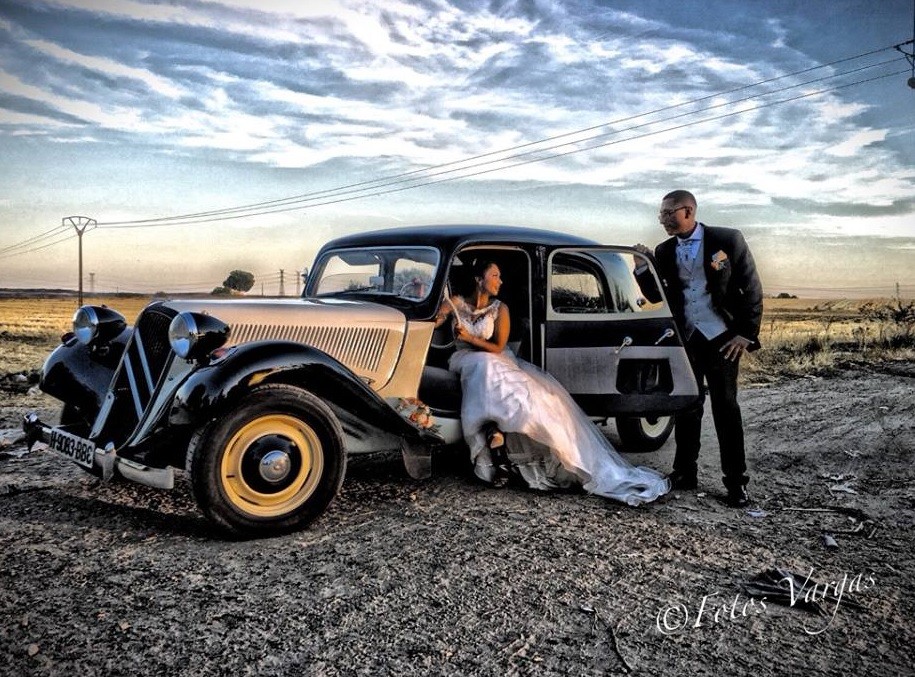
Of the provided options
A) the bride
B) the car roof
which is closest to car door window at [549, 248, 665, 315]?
the car roof

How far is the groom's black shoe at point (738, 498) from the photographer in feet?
16.1

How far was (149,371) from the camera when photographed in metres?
4.49

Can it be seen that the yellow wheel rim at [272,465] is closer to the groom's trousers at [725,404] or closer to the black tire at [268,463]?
the black tire at [268,463]

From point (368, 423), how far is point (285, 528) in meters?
0.83

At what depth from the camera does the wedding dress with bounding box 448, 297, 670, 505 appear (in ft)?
15.9

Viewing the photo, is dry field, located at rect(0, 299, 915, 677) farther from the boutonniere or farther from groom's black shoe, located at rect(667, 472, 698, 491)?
the boutonniere

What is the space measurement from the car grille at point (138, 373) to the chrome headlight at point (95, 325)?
0.87 metres

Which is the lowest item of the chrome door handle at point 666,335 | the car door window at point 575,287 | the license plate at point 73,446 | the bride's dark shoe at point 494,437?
the bride's dark shoe at point 494,437

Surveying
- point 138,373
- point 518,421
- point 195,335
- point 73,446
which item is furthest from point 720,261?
point 73,446

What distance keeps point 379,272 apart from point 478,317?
0.92 meters

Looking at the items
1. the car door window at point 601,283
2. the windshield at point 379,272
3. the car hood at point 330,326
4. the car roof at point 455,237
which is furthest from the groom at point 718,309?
the car hood at point 330,326

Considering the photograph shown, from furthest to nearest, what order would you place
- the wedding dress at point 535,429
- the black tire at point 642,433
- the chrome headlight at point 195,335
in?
1. the black tire at point 642,433
2. the wedding dress at point 535,429
3. the chrome headlight at point 195,335

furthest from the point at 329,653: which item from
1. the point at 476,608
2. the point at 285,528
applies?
the point at 285,528

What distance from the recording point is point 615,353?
5445mm
